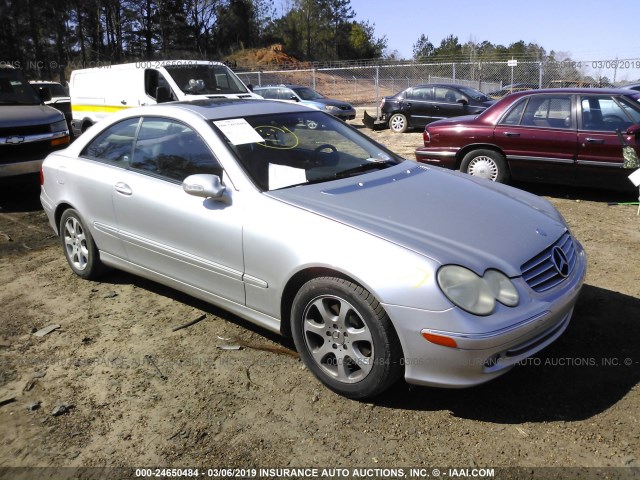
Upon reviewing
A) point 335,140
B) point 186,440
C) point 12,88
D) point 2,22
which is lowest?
point 186,440

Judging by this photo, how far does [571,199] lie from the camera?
7.38 meters

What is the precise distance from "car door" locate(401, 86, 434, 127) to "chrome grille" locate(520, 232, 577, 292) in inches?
529

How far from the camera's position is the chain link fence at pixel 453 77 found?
21375mm

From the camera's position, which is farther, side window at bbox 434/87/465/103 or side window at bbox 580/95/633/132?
side window at bbox 434/87/465/103

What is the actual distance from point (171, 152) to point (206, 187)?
2.39ft

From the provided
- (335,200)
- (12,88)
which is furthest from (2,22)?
(335,200)

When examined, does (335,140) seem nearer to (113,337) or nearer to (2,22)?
(113,337)

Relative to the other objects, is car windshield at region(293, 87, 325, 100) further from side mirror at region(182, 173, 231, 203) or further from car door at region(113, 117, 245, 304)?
side mirror at region(182, 173, 231, 203)

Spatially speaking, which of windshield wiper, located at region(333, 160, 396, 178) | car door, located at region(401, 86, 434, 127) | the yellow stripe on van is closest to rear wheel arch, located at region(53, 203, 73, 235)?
windshield wiper, located at region(333, 160, 396, 178)

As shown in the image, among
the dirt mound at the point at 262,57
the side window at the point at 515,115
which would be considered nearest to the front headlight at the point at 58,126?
the side window at the point at 515,115

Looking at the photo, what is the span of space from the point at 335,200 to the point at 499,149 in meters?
5.04

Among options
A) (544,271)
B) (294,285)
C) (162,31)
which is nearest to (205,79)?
(294,285)

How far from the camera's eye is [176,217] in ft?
11.8

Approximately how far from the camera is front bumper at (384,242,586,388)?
2555 millimetres
